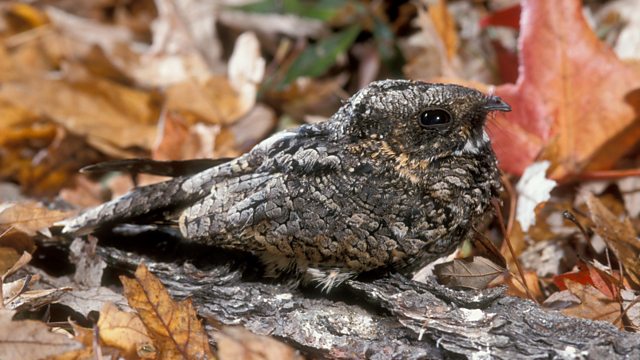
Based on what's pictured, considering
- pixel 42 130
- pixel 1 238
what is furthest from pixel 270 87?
pixel 1 238

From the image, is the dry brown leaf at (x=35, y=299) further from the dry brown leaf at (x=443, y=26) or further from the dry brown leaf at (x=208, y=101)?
the dry brown leaf at (x=443, y=26)

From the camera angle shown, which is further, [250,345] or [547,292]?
[547,292]

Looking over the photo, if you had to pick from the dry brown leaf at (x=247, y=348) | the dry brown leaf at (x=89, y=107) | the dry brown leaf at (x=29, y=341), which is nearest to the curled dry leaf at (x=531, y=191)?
the dry brown leaf at (x=247, y=348)

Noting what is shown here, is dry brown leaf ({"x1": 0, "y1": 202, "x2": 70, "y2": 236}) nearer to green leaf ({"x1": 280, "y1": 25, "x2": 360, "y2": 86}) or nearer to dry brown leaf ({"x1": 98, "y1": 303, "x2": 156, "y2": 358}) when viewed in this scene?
dry brown leaf ({"x1": 98, "y1": 303, "x2": 156, "y2": 358})

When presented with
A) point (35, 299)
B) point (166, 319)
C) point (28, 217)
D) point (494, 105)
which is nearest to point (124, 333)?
point (166, 319)

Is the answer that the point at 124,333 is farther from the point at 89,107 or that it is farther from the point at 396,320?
the point at 89,107

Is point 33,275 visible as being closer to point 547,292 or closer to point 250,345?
point 250,345

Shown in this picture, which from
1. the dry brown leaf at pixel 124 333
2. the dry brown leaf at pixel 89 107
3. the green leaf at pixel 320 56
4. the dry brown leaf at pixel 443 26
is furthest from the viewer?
the green leaf at pixel 320 56
